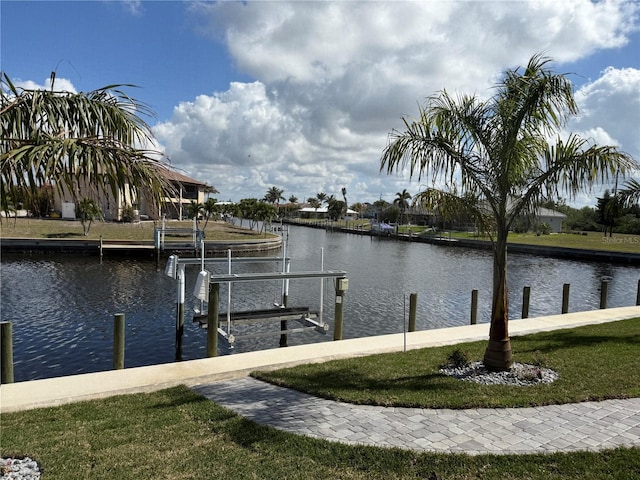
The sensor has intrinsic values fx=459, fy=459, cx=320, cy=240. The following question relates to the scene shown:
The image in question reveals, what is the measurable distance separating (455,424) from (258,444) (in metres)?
2.59

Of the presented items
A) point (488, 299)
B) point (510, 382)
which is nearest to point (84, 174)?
point (510, 382)

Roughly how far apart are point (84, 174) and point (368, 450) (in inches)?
160

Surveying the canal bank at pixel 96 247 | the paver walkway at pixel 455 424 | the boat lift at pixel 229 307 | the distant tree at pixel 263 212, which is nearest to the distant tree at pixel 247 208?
the distant tree at pixel 263 212

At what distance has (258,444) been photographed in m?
5.29

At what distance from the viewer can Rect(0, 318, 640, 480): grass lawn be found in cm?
468

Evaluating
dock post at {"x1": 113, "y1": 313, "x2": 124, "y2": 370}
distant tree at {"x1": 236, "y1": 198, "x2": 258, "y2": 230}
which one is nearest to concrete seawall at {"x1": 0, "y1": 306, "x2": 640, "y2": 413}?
dock post at {"x1": 113, "y1": 313, "x2": 124, "y2": 370}

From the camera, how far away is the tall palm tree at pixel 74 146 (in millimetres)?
3922

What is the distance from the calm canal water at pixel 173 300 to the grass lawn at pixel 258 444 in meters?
3.75

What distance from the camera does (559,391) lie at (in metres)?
7.24

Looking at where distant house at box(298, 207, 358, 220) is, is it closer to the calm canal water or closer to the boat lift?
the calm canal water

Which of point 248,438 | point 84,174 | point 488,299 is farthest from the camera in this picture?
point 488,299

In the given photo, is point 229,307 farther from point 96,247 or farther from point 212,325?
point 96,247

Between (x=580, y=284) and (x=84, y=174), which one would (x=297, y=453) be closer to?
(x=84, y=174)

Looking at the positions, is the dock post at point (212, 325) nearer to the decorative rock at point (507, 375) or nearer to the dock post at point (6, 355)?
the dock post at point (6, 355)
